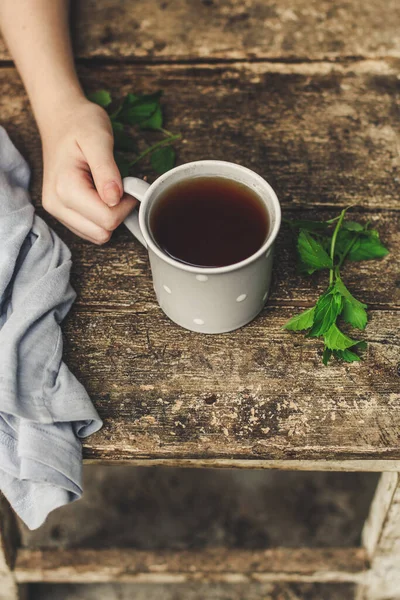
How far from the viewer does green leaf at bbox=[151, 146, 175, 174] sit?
986 millimetres

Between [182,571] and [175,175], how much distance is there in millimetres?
855

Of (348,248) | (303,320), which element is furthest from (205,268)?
(348,248)

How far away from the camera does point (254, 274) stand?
0.75 m

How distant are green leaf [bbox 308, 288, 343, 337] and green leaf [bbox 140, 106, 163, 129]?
444mm

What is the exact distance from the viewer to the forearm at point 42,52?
98 centimetres

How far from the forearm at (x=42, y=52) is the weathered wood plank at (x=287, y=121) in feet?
0.24

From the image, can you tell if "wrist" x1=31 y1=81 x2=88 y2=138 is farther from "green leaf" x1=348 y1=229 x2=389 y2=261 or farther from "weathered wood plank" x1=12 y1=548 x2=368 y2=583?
"weathered wood plank" x1=12 y1=548 x2=368 y2=583

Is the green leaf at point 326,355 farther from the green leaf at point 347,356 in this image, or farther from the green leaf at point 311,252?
the green leaf at point 311,252

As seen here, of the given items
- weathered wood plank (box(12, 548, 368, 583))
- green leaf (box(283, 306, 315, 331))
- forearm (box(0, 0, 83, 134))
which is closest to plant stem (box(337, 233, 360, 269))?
green leaf (box(283, 306, 315, 331))

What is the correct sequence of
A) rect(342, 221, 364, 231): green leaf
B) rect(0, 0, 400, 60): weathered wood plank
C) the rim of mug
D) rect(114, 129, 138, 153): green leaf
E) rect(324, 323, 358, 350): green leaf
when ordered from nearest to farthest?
the rim of mug
rect(324, 323, 358, 350): green leaf
rect(342, 221, 364, 231): green leaf
rect(114, 129, 138, 153): green leaf
rect(0, 0, 400, 60): weathered wood plank

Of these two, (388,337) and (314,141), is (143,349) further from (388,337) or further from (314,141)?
(314,141)

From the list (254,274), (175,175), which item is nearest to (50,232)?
(175,175)

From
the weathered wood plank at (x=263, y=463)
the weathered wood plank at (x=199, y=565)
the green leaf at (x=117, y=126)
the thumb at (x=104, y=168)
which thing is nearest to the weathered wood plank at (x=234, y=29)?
the green leaf at (x=117, y=126)

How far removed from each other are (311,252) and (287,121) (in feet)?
1.09
